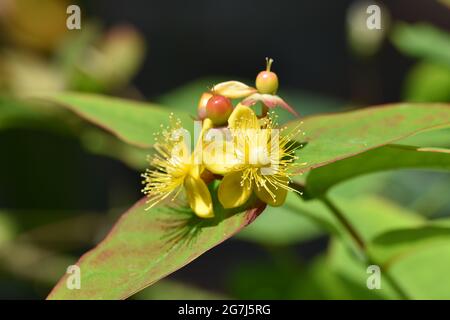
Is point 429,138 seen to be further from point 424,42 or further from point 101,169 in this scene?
point 101,169

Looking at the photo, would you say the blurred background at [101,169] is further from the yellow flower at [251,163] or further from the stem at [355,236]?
the yellow flower at [251,163]

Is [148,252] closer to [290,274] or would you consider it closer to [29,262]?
[290,274]

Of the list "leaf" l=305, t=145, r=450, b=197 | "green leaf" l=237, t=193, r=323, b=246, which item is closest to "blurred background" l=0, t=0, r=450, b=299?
"green leaf" l=237, t=193, r=323, b=246

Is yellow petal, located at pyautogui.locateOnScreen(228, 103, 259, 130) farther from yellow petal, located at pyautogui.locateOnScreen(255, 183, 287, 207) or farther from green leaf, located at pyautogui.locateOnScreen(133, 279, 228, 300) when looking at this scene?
green leaf, located at pyautogui.locateOnScreen(133, 279, 228, 300)

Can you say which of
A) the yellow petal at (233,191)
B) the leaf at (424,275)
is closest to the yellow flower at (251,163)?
the yellow petal at (233,191)

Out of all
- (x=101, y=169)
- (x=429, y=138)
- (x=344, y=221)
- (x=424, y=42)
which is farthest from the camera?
(x=101, y=169)

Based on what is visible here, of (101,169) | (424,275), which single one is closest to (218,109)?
(424,275)
